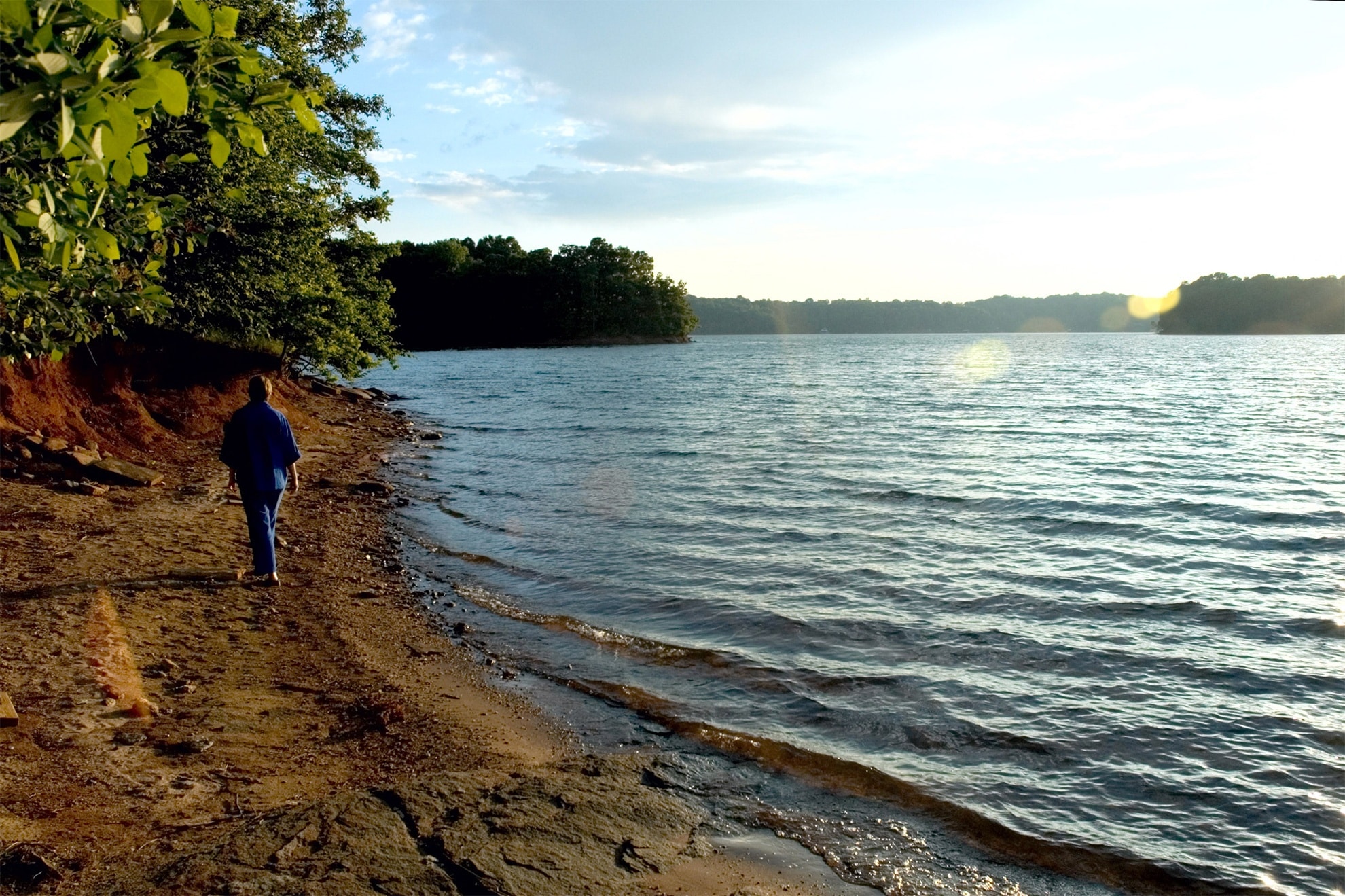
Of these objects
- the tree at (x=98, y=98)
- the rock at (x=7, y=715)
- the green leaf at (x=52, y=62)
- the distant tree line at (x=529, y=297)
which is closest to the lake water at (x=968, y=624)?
the rock at (x=7, y=715)

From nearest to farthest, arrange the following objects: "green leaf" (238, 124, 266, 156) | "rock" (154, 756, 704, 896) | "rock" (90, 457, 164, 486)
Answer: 1. "green leaf" (238, 124, 266, 156)
2. "rock" (154, 756, 704, 896)
3. "rock" (90, 457, 164, 486)

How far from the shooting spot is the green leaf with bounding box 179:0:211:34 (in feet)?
8.29

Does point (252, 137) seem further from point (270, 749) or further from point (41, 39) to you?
point (270, 749)

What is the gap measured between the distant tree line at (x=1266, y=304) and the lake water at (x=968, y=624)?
171 metres

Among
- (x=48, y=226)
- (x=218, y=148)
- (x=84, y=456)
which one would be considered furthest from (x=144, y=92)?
(x=84, y=456)

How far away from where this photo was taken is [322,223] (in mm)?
19094

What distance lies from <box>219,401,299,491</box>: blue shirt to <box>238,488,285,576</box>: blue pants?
0.10 meters

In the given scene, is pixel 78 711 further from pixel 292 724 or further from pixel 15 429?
pixel 15 429

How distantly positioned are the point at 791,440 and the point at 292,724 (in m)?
21.6

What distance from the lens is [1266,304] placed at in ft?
556

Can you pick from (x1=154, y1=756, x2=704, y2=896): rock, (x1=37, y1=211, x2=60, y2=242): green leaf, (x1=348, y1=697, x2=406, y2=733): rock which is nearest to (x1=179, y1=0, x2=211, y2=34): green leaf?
(x1=37, y1=211, x2=60, y2=242): green leaf

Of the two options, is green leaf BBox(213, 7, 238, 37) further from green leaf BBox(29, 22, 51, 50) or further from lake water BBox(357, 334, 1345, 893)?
lake water BBox(357, 334, 1345, 893)

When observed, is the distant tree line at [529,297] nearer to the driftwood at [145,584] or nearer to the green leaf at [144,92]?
the driftwood at [145,584]

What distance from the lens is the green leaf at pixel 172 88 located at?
2.43 m
